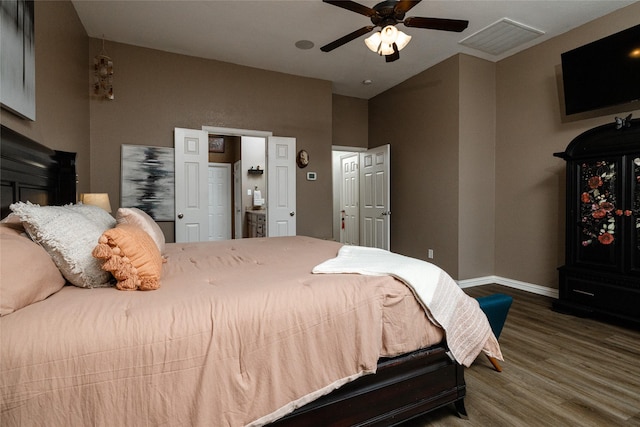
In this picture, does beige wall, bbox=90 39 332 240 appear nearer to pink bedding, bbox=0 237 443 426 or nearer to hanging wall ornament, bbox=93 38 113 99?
hanging wall ornament, bbox=93 38 113 99

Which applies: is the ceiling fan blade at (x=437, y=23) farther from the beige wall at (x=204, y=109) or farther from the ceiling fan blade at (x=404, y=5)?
the beige wall at (x=204, y=109)

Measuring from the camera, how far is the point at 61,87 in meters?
2.72

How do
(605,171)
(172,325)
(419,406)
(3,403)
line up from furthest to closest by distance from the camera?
(605,171)
(419,406)
(172,325)
(3,403)

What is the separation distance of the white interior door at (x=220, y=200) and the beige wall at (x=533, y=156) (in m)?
5.50

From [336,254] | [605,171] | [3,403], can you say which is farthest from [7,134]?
[605,171]

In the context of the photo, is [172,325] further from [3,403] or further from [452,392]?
[452,392]

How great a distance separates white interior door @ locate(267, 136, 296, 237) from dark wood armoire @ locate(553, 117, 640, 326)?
3.38m

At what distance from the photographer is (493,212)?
14.8 feet

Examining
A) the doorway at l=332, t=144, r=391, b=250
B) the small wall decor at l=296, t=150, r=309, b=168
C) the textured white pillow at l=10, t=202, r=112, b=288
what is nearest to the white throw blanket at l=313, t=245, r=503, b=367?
the textured white pillow at l=10, t=202, r=112, b=288

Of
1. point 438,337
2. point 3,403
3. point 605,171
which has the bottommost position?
point 438,337

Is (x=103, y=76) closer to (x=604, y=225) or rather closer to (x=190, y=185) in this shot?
(x=190, y=185)

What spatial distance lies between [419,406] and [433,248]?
3.35 metres

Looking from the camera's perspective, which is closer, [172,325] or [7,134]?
[172,325]

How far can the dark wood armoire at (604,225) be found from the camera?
9.34 ft
